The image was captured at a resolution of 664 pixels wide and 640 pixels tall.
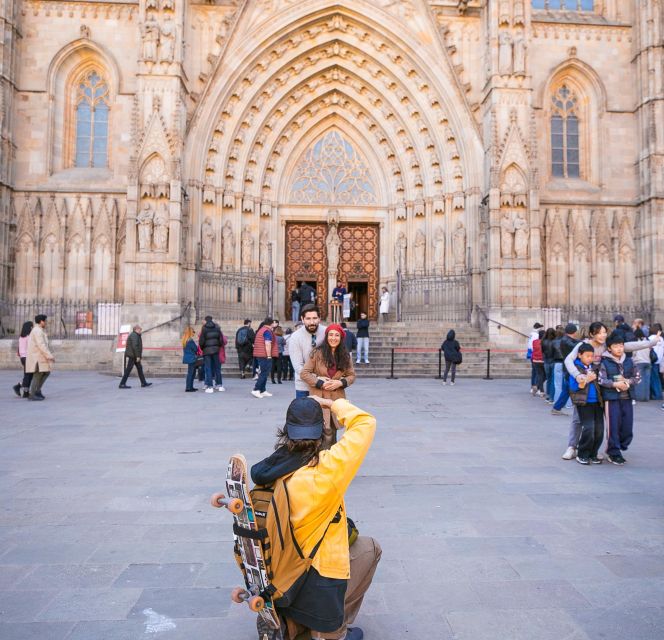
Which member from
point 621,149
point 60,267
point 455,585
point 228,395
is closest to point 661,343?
point 228,395

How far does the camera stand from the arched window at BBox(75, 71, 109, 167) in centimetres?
2164

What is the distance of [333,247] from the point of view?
896 inches

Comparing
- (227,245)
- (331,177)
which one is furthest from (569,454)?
(331,177)

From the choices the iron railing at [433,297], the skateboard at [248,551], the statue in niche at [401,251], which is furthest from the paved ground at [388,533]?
the statue in niche at [401,251]

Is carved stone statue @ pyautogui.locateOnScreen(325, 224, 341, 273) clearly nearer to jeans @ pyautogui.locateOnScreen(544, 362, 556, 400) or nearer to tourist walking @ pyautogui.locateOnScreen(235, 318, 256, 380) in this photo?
tourist walking @ pyautogui.locateOnScreen(235, 318, 256, 380)

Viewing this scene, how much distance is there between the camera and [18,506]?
461 centimetres

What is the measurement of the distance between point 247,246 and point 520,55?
1185 centimetres

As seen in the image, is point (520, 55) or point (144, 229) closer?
point (144, 229)

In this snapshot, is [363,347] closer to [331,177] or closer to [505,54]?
[331,177]

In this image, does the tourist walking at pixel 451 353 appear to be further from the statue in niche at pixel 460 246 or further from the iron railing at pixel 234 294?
the iron railing at pixel 234 294

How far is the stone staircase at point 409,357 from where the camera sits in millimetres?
15680

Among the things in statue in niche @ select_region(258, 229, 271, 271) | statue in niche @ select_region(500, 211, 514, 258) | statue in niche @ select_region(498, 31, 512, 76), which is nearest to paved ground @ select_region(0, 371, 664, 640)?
statue in niche @ select_region(500, 211, 514, 258)

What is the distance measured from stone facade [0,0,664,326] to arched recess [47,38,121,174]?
0.24 feet

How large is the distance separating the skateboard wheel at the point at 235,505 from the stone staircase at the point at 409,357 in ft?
43.4
